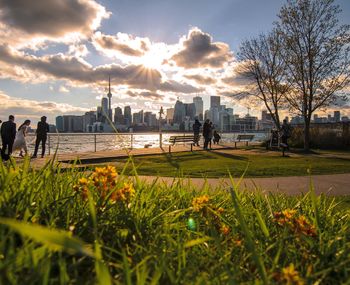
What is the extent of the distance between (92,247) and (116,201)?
1.76 ft

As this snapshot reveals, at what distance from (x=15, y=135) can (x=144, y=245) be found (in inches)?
699

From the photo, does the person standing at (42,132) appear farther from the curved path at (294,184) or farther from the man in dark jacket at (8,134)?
the curved path at (294,184)

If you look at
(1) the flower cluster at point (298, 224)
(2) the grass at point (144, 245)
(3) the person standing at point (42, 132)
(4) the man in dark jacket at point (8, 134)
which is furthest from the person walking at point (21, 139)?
(1) the flower cluster at point (298, 224)

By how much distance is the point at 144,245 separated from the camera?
6.20 feet

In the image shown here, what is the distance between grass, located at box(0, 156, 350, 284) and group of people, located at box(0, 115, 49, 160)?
587 inches

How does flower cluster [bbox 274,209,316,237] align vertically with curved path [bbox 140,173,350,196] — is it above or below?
above

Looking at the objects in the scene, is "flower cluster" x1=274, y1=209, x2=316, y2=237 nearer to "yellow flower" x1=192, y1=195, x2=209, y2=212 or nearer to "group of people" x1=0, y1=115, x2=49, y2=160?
"yellow flower" x1=192, y1=195, x2=209, y2=212

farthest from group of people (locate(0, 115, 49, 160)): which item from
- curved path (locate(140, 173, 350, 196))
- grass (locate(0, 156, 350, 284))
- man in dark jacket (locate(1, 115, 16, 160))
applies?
grass (locate(0, 156, 350, 284))

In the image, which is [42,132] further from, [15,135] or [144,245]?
[144,245]

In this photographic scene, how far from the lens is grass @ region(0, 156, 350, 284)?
1355 mm

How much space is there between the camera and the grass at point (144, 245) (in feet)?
Answer: 4.45

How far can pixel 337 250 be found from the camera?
1.91 metres

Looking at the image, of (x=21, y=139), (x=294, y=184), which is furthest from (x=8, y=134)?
(x=294, y=184)

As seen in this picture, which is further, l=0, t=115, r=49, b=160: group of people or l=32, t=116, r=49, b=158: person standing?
l=32, t=116, r=49, b=158: person standing
